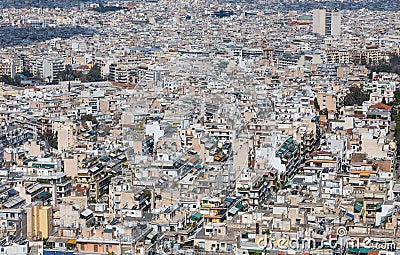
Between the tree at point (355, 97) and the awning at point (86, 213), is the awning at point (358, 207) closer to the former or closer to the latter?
the awning at point (86, 213)

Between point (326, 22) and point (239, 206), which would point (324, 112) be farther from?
point (326, 22)

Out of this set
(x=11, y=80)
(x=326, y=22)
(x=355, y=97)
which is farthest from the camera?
(x=326, y=22)

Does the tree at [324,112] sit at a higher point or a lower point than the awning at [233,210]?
higher

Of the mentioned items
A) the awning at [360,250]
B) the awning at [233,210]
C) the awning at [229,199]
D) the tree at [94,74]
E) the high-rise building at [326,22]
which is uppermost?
the high-rise building at [326,22]

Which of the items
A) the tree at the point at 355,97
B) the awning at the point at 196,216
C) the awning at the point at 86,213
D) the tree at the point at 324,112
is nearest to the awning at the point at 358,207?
the awning at the point at 196,216

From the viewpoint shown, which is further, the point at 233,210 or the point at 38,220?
the point at 233,210

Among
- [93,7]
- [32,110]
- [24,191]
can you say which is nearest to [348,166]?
[24,191]

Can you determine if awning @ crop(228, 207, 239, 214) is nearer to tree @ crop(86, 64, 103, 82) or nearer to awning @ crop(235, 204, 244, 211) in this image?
awning @ crop(235, 204, 244, 211)

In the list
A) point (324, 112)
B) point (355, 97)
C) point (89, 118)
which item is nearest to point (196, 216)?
point (89, 118)
